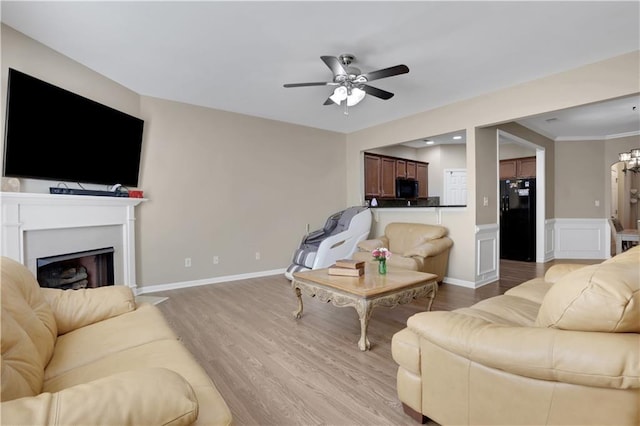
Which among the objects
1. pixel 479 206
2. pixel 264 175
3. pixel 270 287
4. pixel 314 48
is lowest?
pixel 270 287

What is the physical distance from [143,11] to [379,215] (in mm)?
4467

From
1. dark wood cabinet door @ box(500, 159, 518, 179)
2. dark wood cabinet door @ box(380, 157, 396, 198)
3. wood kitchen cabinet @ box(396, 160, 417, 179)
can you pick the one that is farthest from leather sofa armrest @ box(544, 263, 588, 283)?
dark wood cabinet door @ box(500, 159, 518, 179)

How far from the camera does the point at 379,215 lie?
5734 mm

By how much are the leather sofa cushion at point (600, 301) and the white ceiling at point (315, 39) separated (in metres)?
2.12

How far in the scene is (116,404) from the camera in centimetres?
78

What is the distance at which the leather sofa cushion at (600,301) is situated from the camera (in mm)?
1048

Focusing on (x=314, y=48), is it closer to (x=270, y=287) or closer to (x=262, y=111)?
(x=262, y=111)

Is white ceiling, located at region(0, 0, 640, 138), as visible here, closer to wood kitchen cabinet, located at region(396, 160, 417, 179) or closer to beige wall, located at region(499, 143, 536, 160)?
wood kitchen cabinet, located at region(396, 160, 417, 179)

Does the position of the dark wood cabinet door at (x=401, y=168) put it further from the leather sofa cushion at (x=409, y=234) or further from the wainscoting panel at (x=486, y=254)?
the wainscoting panel at (x=486, y=254)

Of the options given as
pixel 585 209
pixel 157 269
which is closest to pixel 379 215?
pixel 157 269

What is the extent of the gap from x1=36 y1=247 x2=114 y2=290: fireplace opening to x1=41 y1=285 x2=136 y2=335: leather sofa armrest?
5.07 feet

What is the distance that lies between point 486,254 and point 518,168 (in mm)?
3454

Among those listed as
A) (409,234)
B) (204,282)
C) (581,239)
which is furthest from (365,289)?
(581,239)

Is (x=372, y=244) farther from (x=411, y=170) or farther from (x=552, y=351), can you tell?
(x=552, y=351)
